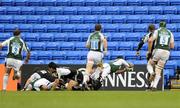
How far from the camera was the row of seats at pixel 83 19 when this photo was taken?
71.5 feet

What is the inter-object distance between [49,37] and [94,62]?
8.87m

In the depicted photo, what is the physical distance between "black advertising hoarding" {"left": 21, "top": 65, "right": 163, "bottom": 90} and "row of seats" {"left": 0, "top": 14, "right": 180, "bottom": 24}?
556 centimetres

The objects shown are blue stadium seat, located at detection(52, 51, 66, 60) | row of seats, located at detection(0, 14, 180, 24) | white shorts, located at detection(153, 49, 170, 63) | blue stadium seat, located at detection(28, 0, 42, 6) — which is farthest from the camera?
blue stadium seat, located at detection(28, 0, 42, 6)

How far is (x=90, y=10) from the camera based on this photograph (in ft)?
74.0

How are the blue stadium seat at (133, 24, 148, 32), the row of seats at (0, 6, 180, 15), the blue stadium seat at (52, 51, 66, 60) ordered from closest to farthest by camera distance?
the blue stadium seat at (52, 51, 66, 60), the blue stadium seat at (133, 24, 148, 32), the row of seats at (0, 6, 180, 15)

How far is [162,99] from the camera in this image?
8469 mm

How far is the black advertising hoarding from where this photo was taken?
16531 mm

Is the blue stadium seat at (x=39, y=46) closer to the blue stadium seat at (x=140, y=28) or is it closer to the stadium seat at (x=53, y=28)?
the stadium seat at (x=53, y=28)

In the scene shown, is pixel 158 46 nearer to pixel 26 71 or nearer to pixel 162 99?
pixel 162 99

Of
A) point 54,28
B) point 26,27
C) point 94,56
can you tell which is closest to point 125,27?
point 54,28

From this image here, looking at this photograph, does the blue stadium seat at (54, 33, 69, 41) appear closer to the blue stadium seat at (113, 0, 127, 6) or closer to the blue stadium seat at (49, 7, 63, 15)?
the blue stadium seat at (49, 7, 63, 15)

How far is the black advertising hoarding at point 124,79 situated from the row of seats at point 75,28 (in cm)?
502

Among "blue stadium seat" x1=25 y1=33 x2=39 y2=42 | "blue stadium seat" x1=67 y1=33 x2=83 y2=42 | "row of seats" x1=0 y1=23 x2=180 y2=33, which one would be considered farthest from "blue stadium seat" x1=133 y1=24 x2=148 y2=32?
"blue stadium seat" x1=25 y1=33 x2=39 y2=42

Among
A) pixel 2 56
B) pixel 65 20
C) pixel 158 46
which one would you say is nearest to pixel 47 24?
pixel 65 20
